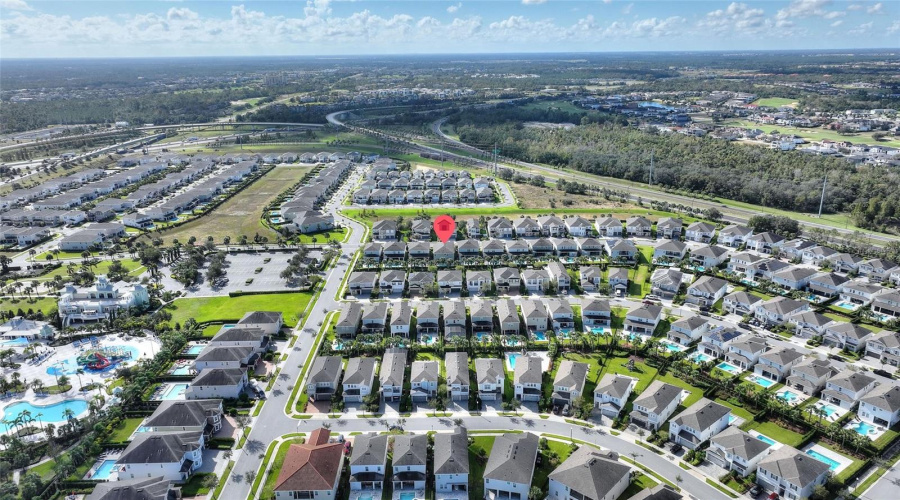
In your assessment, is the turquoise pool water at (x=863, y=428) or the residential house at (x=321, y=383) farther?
the residential house at (x=321, y=383)

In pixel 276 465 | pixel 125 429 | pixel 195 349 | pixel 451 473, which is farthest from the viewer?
pixel 195 349

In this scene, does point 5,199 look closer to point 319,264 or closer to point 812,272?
point 319,264

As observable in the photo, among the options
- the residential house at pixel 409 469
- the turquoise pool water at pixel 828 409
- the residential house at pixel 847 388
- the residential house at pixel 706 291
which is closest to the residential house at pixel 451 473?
the residential house at pixel 409 469

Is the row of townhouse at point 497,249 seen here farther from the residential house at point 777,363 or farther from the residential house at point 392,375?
the residential house at point 392,375

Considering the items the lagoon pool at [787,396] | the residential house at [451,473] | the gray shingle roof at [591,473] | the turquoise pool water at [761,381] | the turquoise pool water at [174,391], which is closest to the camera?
the gray shingle roof at [591,473]

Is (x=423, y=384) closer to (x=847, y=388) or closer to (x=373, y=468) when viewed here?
(x=373, y=468)

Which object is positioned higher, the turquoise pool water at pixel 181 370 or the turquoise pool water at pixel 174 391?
the turquoise pool water at pixel 181 370

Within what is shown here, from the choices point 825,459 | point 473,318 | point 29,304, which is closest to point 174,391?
point 473,318
